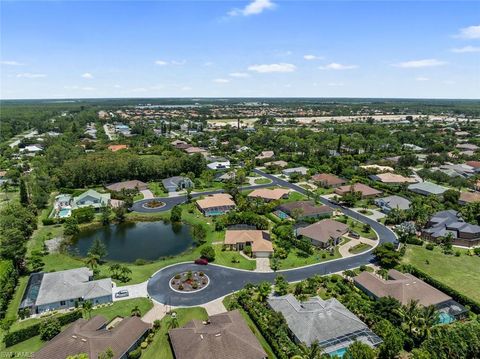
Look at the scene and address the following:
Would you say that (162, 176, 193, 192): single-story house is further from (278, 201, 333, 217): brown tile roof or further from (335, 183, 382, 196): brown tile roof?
(335, 183, 382, 196): brown tile roof

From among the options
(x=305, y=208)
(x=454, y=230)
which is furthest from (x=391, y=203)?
(x=305, y=208)

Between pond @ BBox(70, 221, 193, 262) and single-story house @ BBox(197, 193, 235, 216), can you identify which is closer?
pond @ BBox(70, 221, 193, 262)

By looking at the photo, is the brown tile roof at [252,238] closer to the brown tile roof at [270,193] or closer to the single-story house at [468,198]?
the brown tile roof at [270,193]

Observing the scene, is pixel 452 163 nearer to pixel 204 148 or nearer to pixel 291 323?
pixel 204 148

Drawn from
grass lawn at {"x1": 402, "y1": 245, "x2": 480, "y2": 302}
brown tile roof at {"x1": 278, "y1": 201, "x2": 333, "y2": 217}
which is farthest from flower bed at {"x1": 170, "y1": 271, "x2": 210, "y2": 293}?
grass lawn at {"x1": 402, "y1": 245, "x2": 480, "y2": 302}

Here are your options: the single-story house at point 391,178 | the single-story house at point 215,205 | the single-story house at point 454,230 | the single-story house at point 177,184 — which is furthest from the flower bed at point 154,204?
the single-story house at point 391,178

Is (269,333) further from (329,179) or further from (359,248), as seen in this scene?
(329,179)

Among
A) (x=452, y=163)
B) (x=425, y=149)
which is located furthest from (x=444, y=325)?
(x=425, y=149)
